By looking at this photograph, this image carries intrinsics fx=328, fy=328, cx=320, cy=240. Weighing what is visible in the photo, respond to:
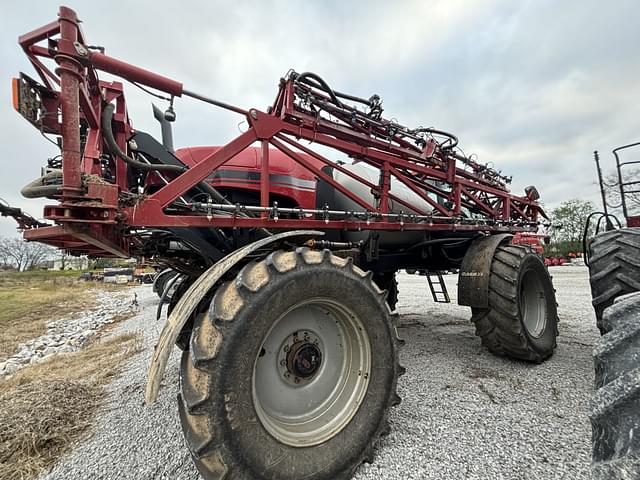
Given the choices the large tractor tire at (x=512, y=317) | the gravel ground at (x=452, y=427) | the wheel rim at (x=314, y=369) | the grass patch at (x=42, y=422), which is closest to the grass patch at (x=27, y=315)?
the grass patch at (x=42, y=422)

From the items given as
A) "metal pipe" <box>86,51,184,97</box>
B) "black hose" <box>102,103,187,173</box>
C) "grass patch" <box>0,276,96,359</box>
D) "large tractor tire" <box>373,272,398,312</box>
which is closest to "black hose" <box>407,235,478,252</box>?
"large tractor tire" <box>373,272,398,312</box>

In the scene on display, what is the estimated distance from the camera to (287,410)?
6.57 ft

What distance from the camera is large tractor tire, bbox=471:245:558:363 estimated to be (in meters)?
3.17

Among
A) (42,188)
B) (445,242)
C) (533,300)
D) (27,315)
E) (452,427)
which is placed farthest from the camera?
(27,315)

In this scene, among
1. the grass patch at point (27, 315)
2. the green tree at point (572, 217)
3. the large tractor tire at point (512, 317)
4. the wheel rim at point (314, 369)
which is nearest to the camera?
the wheel rim at point (314, 369)

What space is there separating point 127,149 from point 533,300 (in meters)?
4.50

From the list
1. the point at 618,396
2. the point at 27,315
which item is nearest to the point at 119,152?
the point at 618,396

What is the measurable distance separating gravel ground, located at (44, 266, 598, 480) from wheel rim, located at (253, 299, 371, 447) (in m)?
0.35

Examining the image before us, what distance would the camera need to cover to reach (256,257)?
211 centimetres

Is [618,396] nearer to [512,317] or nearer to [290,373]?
[290,373]

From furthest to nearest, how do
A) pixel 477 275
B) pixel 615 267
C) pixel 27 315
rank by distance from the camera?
pixel 27 315 → pixel 477 275 → pixel 615 267

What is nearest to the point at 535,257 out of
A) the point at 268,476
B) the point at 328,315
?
the point at 328,315

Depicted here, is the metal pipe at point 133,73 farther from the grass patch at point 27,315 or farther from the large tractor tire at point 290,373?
the grass patch at point 27,315

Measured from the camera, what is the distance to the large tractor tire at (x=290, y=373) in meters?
1.52
